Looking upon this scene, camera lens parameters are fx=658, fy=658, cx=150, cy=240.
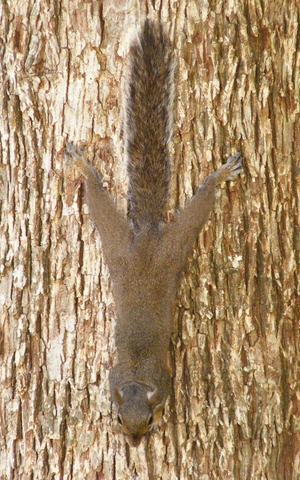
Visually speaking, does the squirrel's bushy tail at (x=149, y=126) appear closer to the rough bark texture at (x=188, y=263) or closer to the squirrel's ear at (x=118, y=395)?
the rough bark texture at (x=188, y=263)

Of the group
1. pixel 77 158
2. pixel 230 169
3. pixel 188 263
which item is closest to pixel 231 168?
pixel 230 169

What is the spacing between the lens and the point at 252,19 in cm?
317

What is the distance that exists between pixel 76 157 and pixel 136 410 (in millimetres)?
1220

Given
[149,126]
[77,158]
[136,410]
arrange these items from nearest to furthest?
[136,410] < [77,158] < [149,126]

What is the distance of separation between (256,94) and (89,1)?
925 mm

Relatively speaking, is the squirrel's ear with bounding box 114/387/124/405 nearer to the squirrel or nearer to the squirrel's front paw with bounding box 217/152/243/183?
the squirrel

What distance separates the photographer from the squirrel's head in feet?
9.64

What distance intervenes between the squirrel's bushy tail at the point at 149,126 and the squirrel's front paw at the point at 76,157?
0.78 ft

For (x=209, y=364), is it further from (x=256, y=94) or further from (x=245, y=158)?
(x=256, y=94)

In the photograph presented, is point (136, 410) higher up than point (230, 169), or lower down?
lower down

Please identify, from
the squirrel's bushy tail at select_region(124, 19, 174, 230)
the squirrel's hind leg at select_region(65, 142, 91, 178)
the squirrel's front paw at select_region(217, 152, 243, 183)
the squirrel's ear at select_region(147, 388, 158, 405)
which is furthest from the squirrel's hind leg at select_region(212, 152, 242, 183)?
the squirrel's ear at select_region(147, 388, 158, 405)

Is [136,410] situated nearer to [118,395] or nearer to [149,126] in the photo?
[118,395]

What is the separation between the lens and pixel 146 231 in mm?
3430

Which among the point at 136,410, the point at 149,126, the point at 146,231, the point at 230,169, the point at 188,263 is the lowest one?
the point at 136,410
